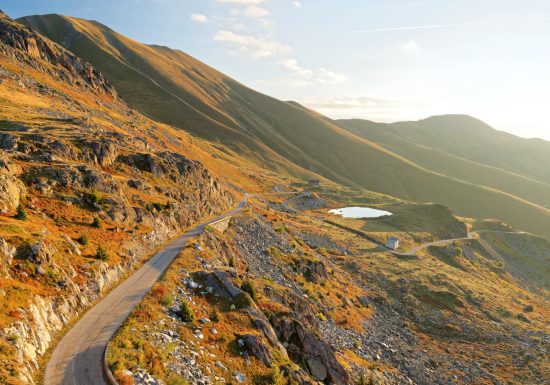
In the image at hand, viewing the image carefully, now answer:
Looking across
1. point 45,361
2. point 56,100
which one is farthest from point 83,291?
point 56,100

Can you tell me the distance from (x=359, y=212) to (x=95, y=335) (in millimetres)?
121090

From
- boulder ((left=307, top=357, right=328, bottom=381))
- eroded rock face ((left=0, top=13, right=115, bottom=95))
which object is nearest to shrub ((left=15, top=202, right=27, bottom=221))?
boulder ((left=307, top=357, right=328, bottom=381))

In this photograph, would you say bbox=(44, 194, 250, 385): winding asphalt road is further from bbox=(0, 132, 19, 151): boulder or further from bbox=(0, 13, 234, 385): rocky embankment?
bbox=(0, 132, 19, 151): boulder

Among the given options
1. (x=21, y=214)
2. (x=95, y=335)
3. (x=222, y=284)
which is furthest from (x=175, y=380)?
(x=21, y=214)

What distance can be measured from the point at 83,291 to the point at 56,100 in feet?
286

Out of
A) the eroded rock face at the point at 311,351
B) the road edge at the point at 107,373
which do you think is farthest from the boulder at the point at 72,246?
the eroded rock face at the point at 311,351

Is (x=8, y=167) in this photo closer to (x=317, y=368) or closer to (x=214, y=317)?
(x=214, y=317)

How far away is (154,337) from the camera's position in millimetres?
23297

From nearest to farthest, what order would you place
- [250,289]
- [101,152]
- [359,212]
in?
[250,289]
[101,152]
[359,212]

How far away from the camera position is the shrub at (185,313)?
2645 cm

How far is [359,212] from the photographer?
135375 millimetres

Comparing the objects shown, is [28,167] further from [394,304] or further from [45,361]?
[394,304]

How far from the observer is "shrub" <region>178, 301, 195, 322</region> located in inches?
1041

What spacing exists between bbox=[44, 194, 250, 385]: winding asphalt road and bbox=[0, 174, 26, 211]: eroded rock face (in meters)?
12.3
